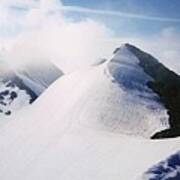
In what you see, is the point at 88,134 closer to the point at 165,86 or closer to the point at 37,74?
the point at 165,86

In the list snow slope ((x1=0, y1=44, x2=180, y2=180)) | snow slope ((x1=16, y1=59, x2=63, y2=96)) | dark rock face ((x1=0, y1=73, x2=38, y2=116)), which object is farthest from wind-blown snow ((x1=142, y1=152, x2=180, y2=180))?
snow slope ((x1=16, y1=59, x2=63, y2=96))

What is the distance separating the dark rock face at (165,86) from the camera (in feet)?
163

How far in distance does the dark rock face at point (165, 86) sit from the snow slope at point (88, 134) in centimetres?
110

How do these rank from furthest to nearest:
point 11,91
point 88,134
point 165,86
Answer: point 11,91, point 165,86, point 88,134

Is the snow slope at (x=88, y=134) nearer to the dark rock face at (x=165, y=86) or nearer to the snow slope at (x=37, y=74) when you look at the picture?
the dark rock face at (x=165, y=86)

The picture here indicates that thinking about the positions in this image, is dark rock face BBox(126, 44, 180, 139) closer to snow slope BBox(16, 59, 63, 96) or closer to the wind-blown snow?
the wind-blown snow

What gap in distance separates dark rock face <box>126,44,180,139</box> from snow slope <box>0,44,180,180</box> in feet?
3.62

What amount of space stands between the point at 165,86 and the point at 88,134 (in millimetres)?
13541

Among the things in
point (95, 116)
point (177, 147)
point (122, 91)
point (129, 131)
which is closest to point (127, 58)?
point (122, 91)

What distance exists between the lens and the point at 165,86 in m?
61.2

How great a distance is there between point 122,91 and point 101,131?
1099cm

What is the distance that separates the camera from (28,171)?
50375mm

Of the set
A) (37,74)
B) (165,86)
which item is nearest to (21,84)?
(37,74)

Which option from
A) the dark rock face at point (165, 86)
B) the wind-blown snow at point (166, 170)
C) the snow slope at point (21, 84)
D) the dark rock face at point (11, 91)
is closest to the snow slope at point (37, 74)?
the snow slope at point (21, 84)
